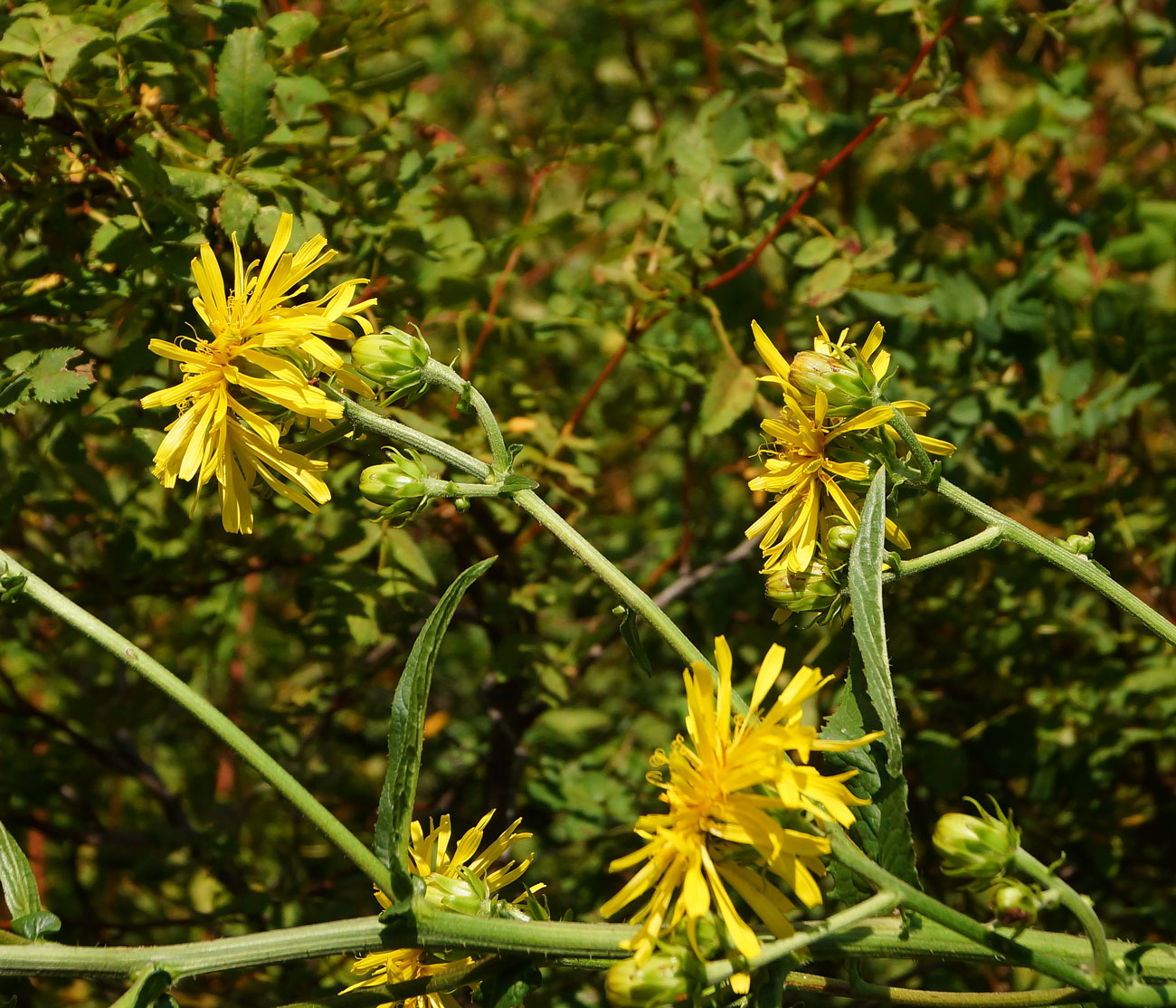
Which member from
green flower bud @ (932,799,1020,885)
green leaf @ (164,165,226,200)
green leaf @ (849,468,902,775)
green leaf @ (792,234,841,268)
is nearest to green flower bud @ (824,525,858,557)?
green leaf @ (849,468,902,775)

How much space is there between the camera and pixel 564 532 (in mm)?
1259

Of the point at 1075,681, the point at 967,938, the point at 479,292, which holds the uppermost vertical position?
the point at 479,292

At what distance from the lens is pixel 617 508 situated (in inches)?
127

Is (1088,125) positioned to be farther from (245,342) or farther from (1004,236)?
(245,342)

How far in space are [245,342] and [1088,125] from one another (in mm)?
3316

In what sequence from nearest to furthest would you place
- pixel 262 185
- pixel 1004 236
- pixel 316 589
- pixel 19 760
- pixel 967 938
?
pixel 967 938 → pixel 262 185 → pixel 316 589 → pixel 19 760 → pixel 1004 236

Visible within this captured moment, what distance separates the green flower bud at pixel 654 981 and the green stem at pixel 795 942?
0.02 metres

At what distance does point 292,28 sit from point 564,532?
1109mm

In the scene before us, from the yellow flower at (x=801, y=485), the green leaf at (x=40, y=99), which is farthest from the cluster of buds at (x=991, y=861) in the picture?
the green leaf at (x=40, y=99)

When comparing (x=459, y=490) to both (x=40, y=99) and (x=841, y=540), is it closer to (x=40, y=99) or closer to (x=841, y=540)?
(x=841, y=540)

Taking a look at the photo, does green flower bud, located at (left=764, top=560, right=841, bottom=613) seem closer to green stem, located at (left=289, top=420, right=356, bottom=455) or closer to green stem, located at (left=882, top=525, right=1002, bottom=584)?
green stem, located at (left=882, top=525, right=1002, bottom=584)

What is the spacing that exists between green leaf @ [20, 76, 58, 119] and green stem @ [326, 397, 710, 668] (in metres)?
0.63

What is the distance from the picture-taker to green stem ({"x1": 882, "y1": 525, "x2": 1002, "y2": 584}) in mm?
1268

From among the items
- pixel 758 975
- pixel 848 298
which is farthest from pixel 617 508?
pixel 758 975
